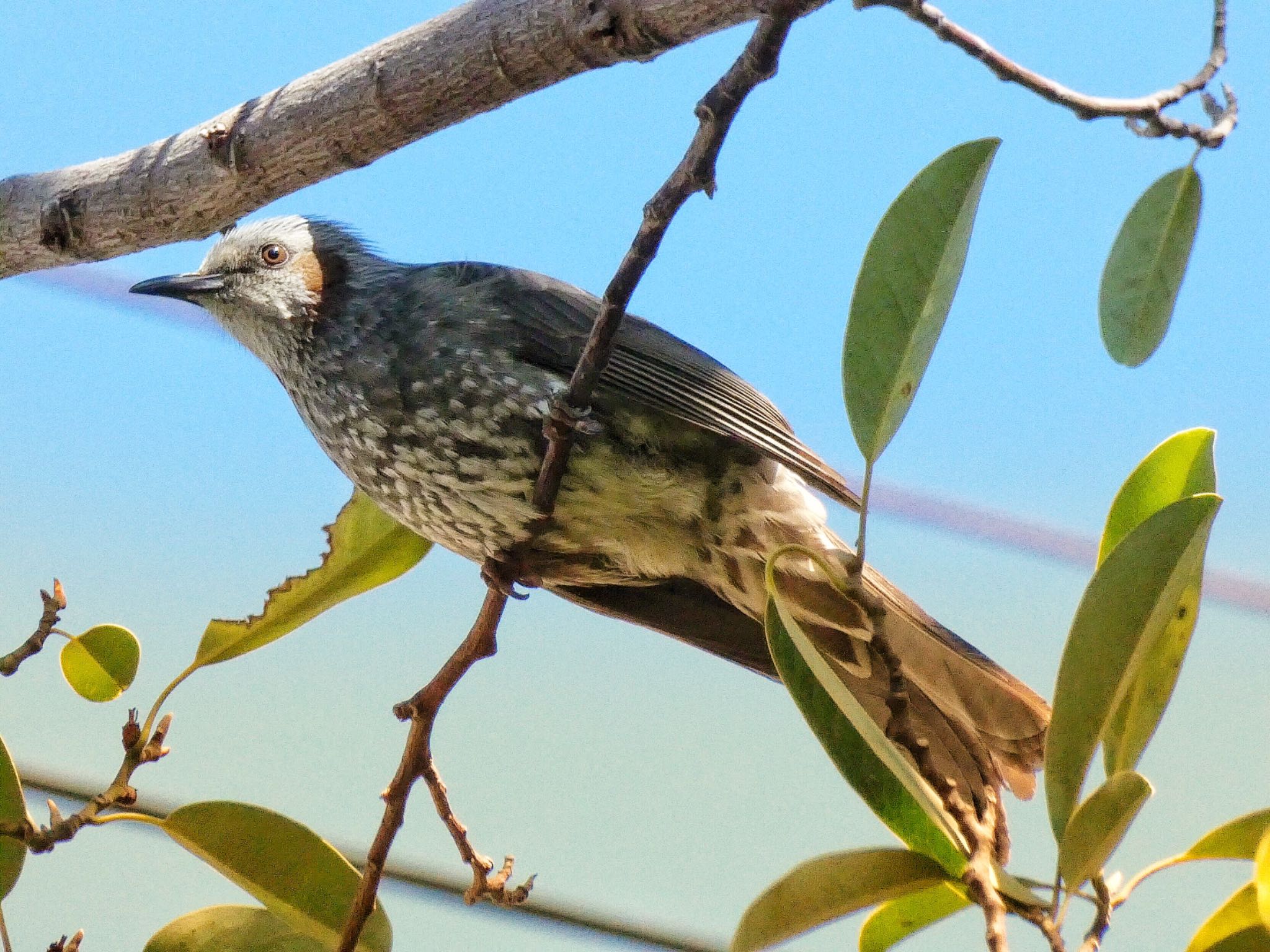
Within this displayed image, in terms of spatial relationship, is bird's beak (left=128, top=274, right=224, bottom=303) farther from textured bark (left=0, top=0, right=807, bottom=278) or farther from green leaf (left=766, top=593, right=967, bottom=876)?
green leaf (left=766, top=593, right=967, bottom=876)

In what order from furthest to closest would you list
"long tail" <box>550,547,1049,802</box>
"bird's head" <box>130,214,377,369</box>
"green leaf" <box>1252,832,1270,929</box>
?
"bird's head" <box>130,214,377,369</box> < "long tail" <box>550,547,1049,802</box> < "green leaf" <box>1252,832,1270,929</box>

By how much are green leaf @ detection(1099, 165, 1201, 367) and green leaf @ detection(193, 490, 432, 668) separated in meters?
1.04

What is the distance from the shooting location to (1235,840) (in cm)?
110

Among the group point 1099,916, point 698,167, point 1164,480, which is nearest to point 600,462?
point 698,167

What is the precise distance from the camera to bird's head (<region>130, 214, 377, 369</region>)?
7.16 ft

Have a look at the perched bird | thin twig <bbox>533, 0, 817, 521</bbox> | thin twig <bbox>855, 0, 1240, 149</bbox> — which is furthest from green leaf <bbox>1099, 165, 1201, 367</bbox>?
thin twig <bbox>533, 0, 817, 521</bbox>

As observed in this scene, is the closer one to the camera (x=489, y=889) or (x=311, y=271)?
(x=489, y=889)

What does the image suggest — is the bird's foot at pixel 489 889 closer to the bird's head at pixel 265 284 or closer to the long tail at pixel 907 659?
the long tail at pixel 907 659

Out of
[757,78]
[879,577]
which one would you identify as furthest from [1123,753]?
[879,577]

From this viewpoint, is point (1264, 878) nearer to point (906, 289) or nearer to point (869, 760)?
point (869, 760)

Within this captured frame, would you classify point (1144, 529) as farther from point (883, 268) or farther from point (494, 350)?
point (494, 350)

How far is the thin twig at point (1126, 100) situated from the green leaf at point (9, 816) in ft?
4.10

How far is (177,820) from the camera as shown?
150 cm

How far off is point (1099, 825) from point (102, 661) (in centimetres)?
122
